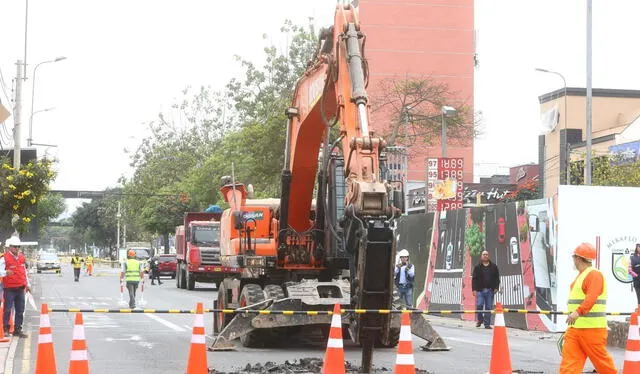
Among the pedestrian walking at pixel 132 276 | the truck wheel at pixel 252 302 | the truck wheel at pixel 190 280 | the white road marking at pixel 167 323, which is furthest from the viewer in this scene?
the truck wheel at pixel 190 280

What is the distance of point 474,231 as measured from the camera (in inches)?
1055

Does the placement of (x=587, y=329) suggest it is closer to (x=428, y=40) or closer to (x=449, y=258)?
(x=449, y=258)

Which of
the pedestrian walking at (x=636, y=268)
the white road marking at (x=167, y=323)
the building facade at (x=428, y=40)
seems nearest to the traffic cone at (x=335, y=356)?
the white road marking at (x=167, y=323)

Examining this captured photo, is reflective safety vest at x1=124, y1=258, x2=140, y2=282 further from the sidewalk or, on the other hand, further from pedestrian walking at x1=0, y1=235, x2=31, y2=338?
the sidewalk

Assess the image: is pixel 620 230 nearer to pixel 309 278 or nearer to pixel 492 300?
pixel 492 300

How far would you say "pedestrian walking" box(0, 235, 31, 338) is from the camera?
18656 mm

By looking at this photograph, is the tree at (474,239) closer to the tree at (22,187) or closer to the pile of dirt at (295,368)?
the pile of dirt at (295,368)

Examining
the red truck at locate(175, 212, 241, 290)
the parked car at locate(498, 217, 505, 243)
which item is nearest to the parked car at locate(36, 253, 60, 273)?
the red truck at locate(175, 212, 241, 290)

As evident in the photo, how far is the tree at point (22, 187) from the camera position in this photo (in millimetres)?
33094

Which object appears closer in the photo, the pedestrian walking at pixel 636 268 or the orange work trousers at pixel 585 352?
the orange work trousers at pixel 585 352

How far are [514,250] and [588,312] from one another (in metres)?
14.0

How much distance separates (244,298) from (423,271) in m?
13.0

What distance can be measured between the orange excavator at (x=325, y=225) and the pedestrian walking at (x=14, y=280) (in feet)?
11.5

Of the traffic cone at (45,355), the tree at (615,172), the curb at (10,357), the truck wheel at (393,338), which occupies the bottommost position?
the curb at (10,357)
